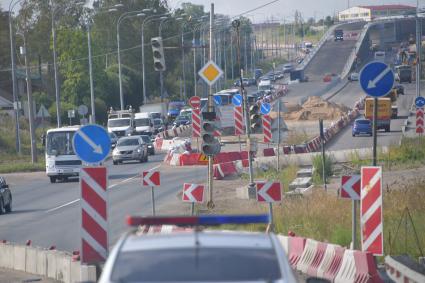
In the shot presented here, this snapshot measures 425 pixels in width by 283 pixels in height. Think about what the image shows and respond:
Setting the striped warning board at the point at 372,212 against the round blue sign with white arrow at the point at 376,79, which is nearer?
the striped warning board at the point at 372,212

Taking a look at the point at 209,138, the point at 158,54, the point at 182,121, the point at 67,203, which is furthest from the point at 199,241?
the point at 182,121

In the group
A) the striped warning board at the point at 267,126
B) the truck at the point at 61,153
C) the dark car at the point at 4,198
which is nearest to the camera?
the dark car at the point at 4,198

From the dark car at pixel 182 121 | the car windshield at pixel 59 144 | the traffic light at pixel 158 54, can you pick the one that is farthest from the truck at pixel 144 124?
the traffic light at pixel 158 54

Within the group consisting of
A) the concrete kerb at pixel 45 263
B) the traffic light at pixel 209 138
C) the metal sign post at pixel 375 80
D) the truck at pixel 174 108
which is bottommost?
the truck at pixel 174 108

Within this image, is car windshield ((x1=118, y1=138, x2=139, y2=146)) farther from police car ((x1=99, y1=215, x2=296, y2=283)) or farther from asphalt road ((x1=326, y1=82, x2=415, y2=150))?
police car ((x1=99, y1=215, x2=296, y2=283))

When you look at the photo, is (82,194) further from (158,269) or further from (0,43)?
(0,43)

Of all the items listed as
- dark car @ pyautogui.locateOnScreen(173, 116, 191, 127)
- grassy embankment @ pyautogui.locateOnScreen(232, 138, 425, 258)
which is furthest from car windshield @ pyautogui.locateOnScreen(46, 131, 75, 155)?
dark car @ pyautogui.locateOnScreen(173, 116, 191, 127)

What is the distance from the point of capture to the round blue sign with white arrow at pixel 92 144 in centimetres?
1555

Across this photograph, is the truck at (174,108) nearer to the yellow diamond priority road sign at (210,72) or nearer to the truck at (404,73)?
the truck at (404,73)

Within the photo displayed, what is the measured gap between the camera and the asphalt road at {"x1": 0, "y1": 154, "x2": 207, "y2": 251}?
26.2m

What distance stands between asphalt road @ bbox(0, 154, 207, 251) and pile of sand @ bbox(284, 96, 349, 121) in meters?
35.7

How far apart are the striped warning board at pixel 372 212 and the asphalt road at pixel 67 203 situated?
28.7 ft

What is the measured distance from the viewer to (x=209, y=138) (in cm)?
2862

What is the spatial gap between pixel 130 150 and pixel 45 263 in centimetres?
3810
